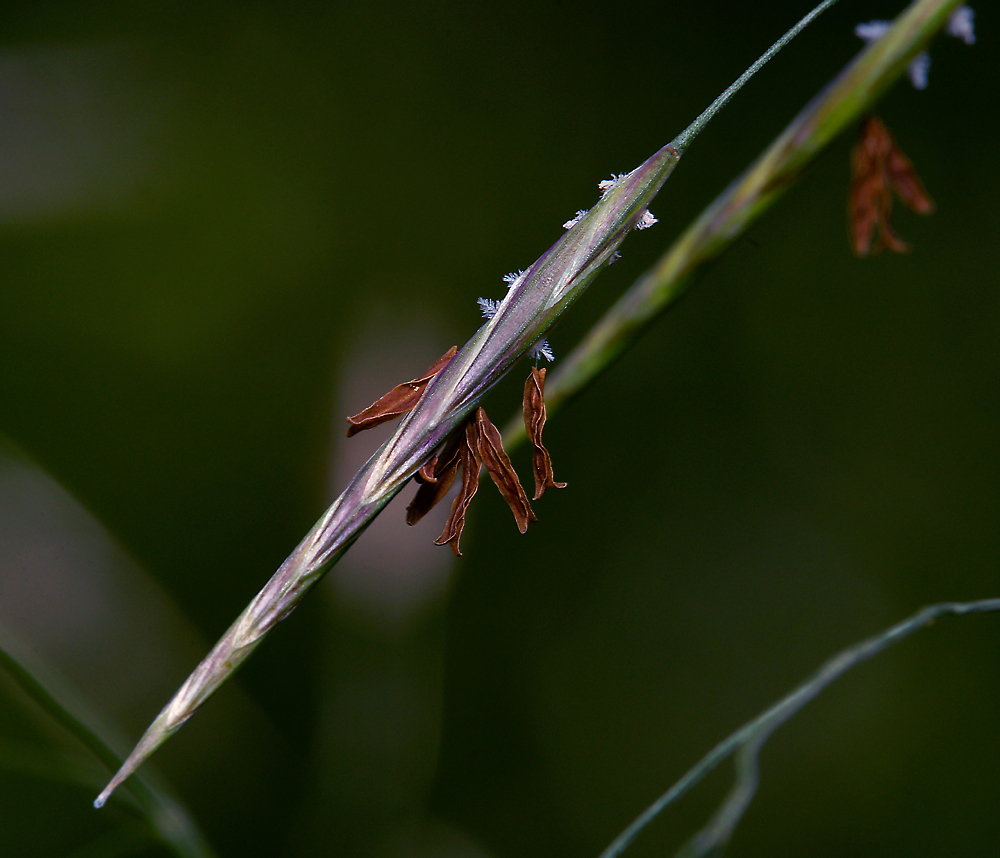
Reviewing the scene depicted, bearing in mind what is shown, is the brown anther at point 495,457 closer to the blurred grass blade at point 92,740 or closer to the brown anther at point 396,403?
the brown anther at point 396,403

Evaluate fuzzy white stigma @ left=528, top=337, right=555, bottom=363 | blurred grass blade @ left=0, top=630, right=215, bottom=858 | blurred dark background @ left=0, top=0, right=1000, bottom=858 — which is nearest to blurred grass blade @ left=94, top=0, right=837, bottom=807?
fuzzy white stigma @ left=528, top=337, right=555, bottom=363

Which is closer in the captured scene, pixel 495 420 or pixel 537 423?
pixel 537 423

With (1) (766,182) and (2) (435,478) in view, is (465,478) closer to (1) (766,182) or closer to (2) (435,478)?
(2) (435,478)

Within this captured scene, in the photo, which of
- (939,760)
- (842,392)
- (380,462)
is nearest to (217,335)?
(380,462)

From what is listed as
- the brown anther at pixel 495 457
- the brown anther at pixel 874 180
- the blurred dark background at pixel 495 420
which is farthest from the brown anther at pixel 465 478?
the blurred dark background at pixel 495 420

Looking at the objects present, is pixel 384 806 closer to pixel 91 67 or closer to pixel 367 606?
pixel 367 606

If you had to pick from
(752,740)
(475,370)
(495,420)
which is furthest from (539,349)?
(495,420)

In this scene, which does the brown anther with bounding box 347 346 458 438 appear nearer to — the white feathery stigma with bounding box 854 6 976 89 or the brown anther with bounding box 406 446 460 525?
the brown anther with bounding box 406 446 460 525
